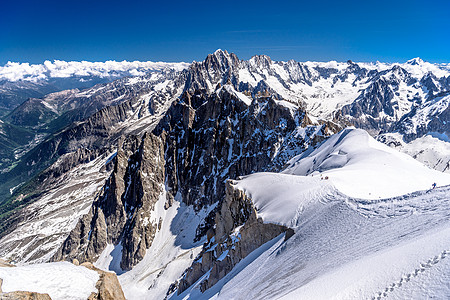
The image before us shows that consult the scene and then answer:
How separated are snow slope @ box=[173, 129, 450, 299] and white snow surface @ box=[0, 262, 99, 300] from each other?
1699cm

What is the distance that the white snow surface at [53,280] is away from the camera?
709 inches

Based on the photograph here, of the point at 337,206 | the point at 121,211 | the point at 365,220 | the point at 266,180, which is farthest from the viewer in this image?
the point at 121,211

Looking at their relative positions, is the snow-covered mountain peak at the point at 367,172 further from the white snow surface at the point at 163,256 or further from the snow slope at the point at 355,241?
the white snow surface at the point at 163,256

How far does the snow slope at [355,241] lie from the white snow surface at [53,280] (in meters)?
17.0

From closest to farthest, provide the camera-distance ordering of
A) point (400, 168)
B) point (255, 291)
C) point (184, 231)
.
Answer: point (255, 291) → point (400, 168) → point (184, 231)

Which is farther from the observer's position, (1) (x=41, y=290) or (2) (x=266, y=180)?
(2) (x=266, y=180)

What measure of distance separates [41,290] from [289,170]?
76501 mm

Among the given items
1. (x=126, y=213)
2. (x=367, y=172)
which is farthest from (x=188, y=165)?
(x=367, y=172)

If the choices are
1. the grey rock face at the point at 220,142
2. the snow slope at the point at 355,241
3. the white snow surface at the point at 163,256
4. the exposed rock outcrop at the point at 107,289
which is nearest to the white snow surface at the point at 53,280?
the exposed rock outcrop at the point at 107,289

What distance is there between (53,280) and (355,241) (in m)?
26.4

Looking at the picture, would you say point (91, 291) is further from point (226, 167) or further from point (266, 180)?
point (226, 167)

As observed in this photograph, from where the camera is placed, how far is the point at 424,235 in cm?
1761

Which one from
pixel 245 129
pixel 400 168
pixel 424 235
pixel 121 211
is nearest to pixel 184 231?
pixel 121 211

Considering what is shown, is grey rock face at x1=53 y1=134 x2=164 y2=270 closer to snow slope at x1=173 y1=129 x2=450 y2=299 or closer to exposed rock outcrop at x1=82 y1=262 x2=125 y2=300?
snow slope at x1=173 y1=129 x2=450 y2=299
